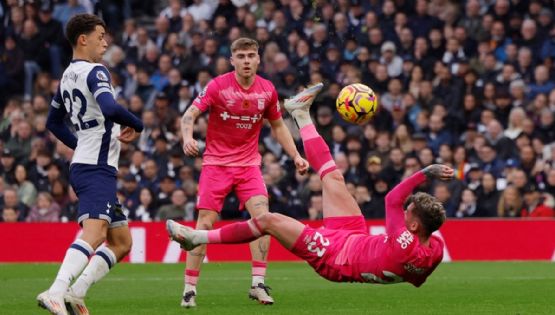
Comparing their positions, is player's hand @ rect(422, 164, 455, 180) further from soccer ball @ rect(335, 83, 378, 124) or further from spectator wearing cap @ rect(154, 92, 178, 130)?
spectator wearing cap @ rect(154, 92, 178, 130)

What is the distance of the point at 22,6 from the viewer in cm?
2523

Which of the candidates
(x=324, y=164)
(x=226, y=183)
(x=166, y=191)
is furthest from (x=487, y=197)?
(x=324, y=164)

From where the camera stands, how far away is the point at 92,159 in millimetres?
10391

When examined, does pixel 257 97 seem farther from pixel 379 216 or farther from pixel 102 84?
pixel 379 216

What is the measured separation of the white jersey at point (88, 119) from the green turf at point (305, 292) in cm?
161

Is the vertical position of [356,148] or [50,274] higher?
[356,148]

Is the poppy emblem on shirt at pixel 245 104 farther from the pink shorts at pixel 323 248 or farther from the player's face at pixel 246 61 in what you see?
the pink shorts at pixel 323 248

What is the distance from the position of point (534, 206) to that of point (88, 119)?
1106cm

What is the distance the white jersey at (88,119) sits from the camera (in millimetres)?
10391

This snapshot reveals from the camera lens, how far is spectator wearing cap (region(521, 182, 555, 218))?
779 inches

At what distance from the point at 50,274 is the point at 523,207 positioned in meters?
7.68

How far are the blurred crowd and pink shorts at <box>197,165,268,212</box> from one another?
24.0ft

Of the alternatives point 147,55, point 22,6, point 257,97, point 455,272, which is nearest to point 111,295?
point 257,97

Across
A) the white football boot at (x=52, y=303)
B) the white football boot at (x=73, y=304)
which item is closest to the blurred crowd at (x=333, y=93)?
the white football boot at (x=73, y=304)
